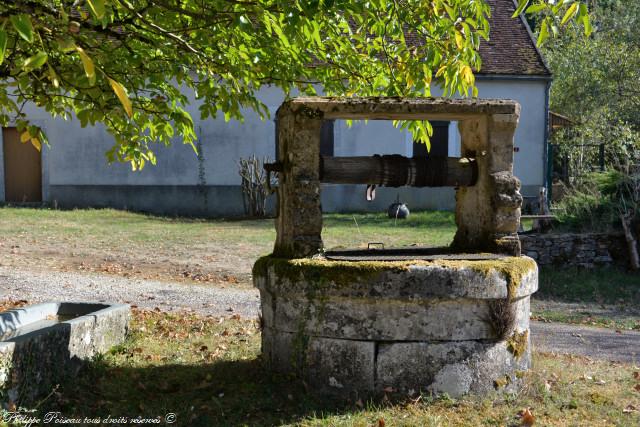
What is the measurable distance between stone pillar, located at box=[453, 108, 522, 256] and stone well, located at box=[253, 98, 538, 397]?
0.06m

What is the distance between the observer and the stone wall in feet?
38.0

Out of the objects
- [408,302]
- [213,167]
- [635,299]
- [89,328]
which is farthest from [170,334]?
[213,167]

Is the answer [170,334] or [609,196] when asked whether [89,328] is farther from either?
[609,196]

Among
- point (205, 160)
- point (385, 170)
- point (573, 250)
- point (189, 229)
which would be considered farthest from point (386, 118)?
point (205, 160)

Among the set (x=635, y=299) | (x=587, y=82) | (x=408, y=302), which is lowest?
(x=635, y=299)

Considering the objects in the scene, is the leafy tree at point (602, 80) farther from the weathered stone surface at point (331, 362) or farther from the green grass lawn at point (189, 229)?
the weathered stone surface at point (331, 362)

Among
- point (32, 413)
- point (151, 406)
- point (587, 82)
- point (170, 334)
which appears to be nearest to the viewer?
point (32, 413)

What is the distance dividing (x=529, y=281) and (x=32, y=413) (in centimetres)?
325

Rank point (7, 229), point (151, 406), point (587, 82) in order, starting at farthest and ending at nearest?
point (587, 82) → point (7, 229) → point (151, 406)

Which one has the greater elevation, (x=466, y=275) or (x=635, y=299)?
(x=466, y=275)

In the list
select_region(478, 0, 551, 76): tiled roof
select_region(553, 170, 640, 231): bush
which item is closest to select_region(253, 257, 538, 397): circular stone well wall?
select_region(553, 170, 640, 231): bush

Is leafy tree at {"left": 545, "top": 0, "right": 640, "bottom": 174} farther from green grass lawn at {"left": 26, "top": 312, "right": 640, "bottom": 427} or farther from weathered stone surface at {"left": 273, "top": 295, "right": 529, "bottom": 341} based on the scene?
weathered stone surface at {"left": 273, "top": 295, "right": 529, "bottom": 341}

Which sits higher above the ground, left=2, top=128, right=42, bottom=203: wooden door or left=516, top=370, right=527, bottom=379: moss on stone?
left=2, top=128, right=42, bottom=203: wooden door

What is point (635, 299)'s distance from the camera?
1033 cm
